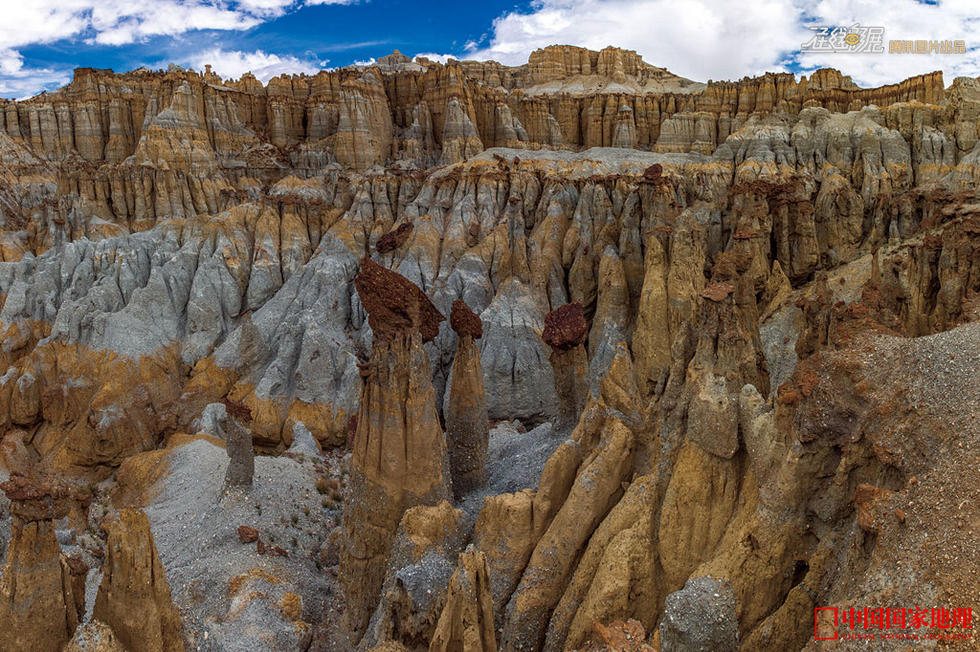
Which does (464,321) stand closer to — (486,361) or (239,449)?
(239,449)

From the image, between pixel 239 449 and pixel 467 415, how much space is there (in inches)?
326

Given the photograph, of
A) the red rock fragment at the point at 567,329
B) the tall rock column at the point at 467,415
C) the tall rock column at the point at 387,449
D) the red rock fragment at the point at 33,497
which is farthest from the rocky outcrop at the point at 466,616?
the red rock fragment at the point at 567,329

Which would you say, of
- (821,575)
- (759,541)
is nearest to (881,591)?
(821,575)

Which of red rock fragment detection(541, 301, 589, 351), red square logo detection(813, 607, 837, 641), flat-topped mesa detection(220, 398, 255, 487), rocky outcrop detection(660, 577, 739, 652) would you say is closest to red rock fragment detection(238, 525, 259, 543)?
flat-topped mesa detection(220, 398, 255, 487)

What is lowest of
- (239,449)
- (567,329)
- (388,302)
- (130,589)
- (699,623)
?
(239,449)

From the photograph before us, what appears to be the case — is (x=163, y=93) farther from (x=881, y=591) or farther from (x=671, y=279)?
(x=881, y=591)

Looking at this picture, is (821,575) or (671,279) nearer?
(821,575)

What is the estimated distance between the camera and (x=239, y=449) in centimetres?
2061

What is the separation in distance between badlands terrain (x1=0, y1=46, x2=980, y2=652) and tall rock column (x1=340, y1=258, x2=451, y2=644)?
87 millimetres

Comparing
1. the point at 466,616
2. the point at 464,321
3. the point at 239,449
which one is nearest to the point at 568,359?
the point at 464,321

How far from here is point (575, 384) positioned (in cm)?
2078

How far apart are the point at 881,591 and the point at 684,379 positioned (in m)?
5.69

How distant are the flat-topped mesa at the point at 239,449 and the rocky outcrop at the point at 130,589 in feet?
30.0

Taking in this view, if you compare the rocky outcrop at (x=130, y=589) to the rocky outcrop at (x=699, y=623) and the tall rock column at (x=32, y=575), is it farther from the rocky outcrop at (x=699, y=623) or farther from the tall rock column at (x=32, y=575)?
the rocky outcrop at (x=699, y=623)
